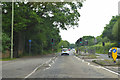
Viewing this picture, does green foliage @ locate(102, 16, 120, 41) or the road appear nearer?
the road

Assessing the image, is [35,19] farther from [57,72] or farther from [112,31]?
[112,31]

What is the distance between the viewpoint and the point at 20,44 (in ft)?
110

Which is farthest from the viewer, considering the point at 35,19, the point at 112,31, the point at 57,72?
the point at 112,31

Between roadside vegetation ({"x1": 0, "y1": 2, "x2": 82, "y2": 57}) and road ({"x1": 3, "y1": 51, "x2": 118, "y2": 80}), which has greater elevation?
roadside vegetation ({"x1": 0, "y1": 2, "x2": 82, "y2": 57})

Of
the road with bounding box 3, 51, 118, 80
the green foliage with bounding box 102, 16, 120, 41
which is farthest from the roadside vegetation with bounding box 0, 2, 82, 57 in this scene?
the green foliage with bounding box 102, 16, 120, 41

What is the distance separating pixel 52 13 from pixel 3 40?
1072 cm

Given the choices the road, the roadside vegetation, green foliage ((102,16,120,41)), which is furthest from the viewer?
green foliage ((102,16,120,41))

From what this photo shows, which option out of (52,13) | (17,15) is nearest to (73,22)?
(52,13)

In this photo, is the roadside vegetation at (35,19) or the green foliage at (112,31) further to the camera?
the green foliage at (112,31)

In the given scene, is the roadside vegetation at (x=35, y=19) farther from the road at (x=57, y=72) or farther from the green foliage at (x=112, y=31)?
the green foliage at (x=112, y=31)

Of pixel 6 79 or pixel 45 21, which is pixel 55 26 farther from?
pixel 6 79

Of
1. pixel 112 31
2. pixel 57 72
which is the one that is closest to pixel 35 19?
pixel 57 72

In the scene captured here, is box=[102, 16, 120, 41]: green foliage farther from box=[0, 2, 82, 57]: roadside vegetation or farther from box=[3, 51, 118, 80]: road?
box=[3, 51, 118, 80]: road

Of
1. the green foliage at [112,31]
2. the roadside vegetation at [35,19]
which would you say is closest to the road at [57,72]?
the roadside vegetation at [35,19]
